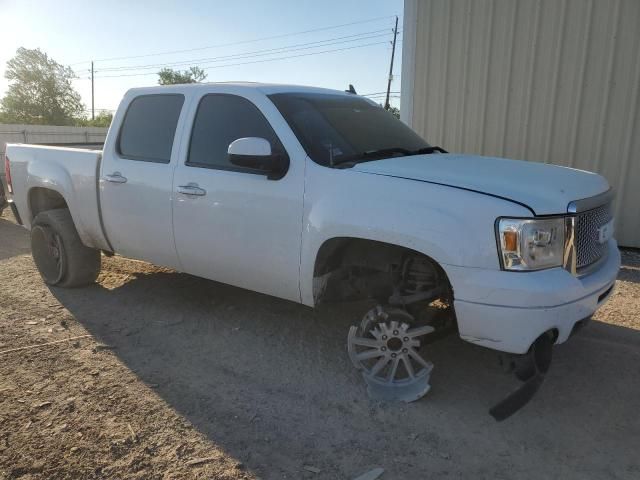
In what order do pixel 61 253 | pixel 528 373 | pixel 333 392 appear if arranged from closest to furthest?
pixel 528 373 → pixel 333 392 → pixel 61 253

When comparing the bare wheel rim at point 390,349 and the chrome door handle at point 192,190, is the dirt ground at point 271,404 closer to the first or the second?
the bare wheel rim at point 390,349

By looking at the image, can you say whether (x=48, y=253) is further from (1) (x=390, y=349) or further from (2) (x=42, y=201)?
(1) (x=390, y=349)

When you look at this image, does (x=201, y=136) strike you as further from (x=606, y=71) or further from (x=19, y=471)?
(x=606, y=71)

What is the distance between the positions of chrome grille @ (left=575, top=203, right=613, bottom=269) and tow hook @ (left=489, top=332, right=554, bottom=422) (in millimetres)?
496

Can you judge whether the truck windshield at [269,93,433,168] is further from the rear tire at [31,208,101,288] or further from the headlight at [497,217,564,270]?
the rear tire at [31,208,101,288]

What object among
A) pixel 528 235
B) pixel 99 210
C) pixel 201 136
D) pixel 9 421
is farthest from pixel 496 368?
pixel 99 210

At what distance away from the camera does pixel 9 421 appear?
3.04 metres

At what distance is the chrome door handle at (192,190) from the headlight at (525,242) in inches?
84.4

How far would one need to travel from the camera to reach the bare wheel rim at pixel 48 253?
5363mm

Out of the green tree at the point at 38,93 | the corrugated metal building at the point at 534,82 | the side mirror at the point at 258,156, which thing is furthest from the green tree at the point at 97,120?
the side mirror at the point at 258,156

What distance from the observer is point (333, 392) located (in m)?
3.43

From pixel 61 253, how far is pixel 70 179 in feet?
2.64

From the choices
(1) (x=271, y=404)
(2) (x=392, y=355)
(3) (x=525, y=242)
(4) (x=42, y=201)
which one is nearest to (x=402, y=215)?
(3) (x=525, y=242)

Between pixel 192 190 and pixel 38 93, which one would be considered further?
pixel 38 93
